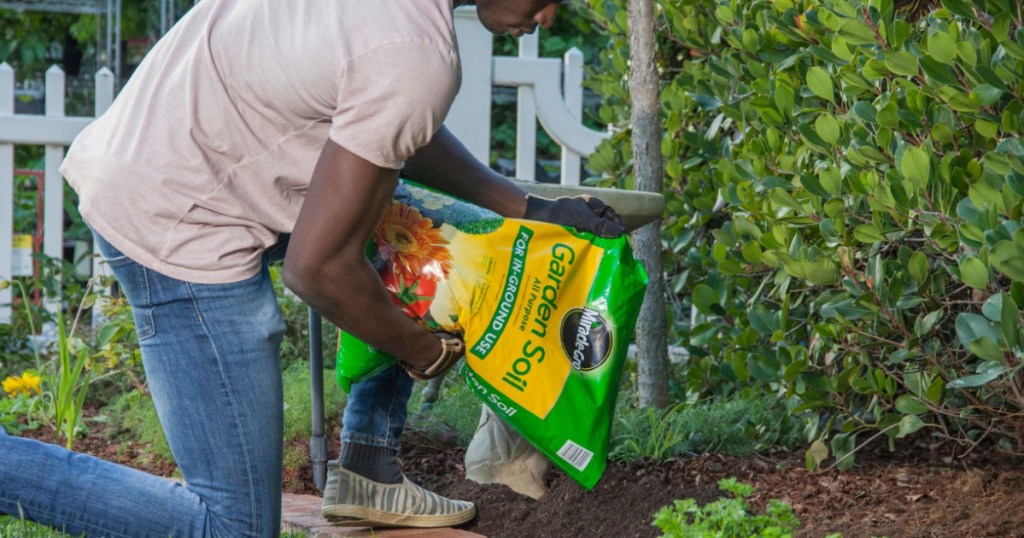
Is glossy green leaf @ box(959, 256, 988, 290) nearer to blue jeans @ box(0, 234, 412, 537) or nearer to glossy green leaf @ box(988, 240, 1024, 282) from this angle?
glossy green leaf @ box(988, 240, 1024, 282)

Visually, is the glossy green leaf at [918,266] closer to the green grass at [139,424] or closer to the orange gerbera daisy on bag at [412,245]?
the orange gerbera daisy on bag at [412,245]

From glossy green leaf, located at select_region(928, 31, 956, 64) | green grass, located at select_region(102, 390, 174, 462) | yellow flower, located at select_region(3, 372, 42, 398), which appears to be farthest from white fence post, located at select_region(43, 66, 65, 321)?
glossy green leaf, located at select_region(928, 31, 956, 64)

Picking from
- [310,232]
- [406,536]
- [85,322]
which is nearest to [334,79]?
[310,232]

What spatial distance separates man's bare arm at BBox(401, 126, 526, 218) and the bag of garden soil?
99mm

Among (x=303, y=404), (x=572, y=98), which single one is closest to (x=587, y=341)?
(x=303, y=404)

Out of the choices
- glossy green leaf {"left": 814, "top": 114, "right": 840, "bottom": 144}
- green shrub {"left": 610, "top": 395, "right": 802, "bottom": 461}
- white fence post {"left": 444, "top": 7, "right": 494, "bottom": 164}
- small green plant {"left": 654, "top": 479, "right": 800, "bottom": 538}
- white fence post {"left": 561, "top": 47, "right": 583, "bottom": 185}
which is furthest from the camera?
white fence post {"left": 561, "top": 47, "right": 583, "bottom": 185}

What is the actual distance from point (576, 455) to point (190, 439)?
79 cm

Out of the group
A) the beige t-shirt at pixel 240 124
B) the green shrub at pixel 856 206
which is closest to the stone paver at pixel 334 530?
the beige t-shirt at pixel 240 124

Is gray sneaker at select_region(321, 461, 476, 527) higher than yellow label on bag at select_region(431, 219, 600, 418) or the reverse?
the reverse

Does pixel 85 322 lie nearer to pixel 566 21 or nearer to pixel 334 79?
pixel 334 79

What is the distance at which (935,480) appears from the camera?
110 inches

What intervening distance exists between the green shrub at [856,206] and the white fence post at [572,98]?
1.31 metres

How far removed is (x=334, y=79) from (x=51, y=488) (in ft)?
3.03

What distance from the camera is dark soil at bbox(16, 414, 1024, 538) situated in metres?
2.48
